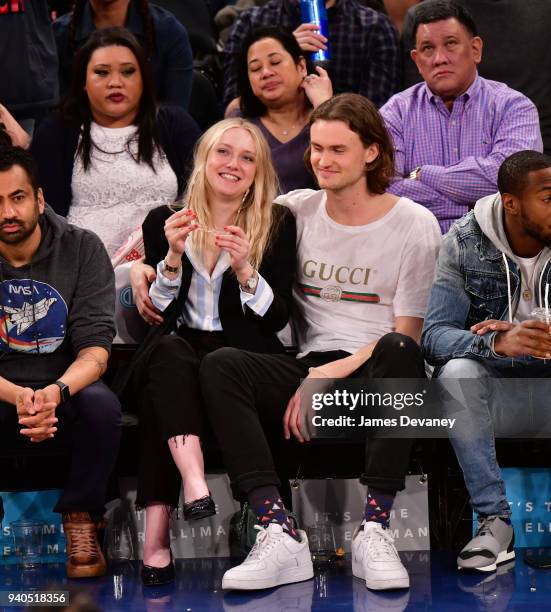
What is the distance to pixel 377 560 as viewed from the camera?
9.53 ft

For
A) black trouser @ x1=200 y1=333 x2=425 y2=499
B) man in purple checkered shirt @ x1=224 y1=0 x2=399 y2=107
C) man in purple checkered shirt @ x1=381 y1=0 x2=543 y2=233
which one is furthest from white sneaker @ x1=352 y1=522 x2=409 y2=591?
man in purple checkered shirt @ x1=224 y1=0 x2=399 y2=107

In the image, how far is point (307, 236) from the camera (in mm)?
3494

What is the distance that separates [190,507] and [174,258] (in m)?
0.75

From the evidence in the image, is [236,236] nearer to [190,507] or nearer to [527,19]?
[190,507]

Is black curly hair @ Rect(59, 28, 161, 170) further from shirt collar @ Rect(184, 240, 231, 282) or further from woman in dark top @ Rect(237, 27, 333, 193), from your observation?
shirt collar @ Rect(184, 240, 231, 282)

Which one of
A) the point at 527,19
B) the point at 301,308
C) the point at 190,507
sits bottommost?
the point at 190,507

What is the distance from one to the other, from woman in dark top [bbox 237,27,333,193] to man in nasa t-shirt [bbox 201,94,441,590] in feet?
1.89

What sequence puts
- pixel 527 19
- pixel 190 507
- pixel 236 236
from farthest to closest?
pixel 527 19 → pixel 236 236 → pixel 190 507

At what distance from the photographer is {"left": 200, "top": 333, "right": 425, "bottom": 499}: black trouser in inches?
117

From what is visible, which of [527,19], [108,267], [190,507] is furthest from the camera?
[527,19]

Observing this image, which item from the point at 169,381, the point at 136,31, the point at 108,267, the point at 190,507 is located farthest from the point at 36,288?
the point at 136,31

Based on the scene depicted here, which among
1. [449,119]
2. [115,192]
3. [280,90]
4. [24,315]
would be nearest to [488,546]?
[24,315]

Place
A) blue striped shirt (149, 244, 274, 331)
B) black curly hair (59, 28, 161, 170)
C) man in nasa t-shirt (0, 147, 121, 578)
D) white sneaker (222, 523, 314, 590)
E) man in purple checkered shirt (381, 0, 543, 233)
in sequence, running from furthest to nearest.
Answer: black curly hair (59, 28, 161, 170), man in purple checkered shirt (381, 0, 543, 233), blue striped shirt (149, 244, 274, 331), man in nasa t-shirt (0, 147, 121, 578), white sneaker (222, 523, 314, 590)

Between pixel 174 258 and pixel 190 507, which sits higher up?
pixel 174 258
